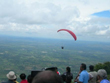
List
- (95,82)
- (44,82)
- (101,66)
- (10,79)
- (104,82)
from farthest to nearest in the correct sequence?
(101,66), (95,82), (10,79), (104,82), (44,82)

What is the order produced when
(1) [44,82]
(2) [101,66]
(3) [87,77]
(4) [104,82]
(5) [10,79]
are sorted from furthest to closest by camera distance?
(2) [101,66] < (3) [87,77] < (5) [10,79] < (4) [104,82] < (1) [44,82]

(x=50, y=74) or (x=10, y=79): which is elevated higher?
(x=50, y=74)

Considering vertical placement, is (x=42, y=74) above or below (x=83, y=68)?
above

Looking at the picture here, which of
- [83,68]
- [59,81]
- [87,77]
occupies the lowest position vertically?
[87,77]

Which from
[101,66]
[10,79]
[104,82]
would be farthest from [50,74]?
[101,66]

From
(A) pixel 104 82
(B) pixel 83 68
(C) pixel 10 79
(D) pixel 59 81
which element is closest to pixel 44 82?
(D) pixel 59 81

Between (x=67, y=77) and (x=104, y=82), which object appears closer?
(x=104, y=82)

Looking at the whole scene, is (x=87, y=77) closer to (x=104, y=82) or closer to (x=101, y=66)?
(x=104, y=82)

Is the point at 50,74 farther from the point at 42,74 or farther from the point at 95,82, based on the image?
the point at 95,82

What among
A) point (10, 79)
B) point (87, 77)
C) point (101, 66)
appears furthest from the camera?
point (101, 66)
